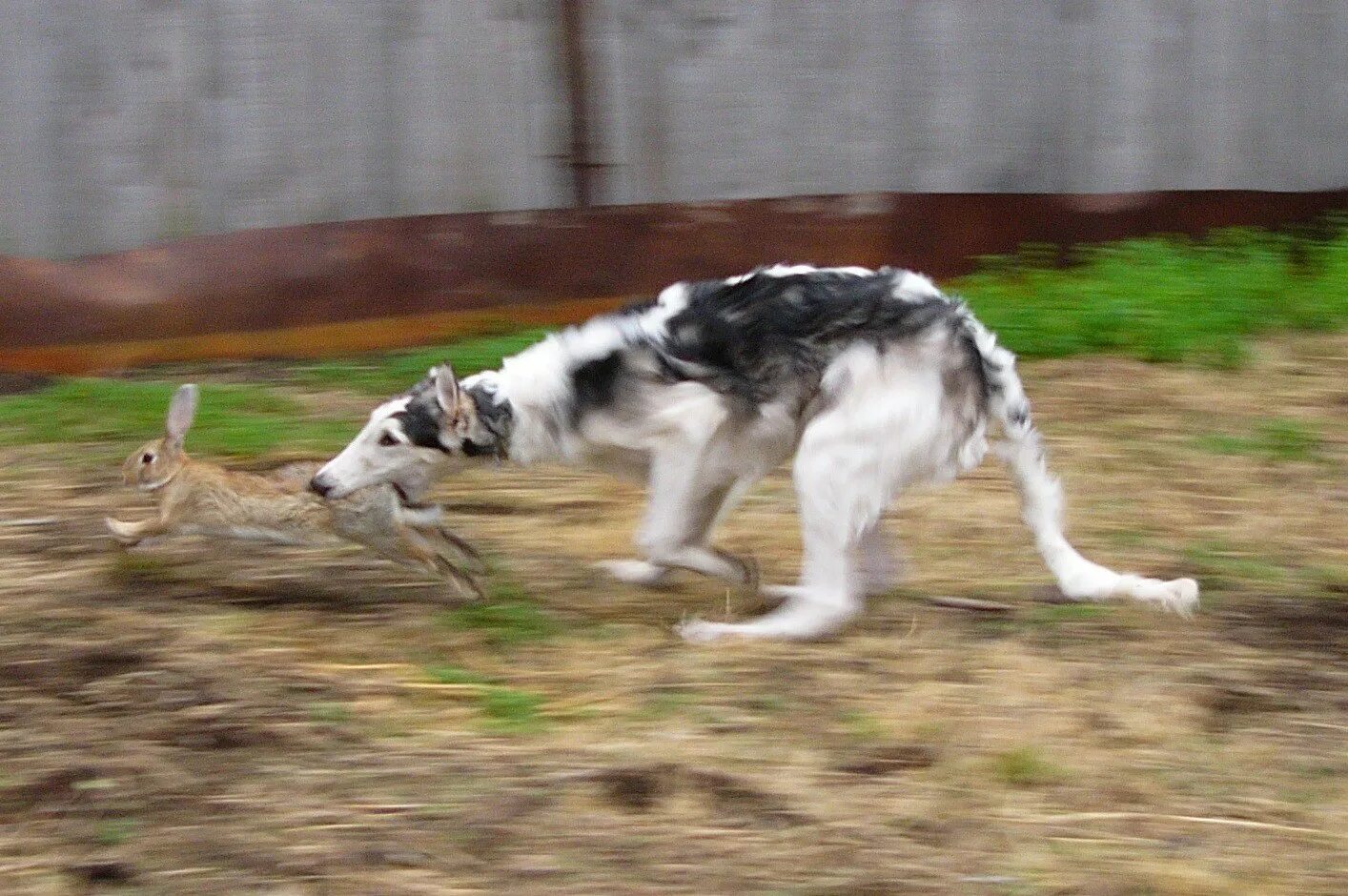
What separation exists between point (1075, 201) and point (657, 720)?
5.32 metres

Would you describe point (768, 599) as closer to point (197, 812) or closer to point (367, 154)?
point (197, 812)

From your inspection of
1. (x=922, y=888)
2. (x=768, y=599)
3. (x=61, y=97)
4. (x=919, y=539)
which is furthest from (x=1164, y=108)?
(x=922, y=888)

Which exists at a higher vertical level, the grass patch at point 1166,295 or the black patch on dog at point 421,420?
the black patch on dog at point 421,420

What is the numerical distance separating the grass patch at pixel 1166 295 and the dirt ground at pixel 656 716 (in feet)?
5.63

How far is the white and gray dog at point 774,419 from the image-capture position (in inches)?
227

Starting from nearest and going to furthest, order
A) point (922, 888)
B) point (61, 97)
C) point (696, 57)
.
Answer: point (922, 888) → point (61, 97) → point (696, 57)

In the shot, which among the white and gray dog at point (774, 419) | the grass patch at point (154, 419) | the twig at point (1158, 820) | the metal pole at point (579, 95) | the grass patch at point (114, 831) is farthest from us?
the metal pole at point (579, 95)

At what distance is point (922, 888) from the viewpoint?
13.9 ft

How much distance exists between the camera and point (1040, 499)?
19.5 feet

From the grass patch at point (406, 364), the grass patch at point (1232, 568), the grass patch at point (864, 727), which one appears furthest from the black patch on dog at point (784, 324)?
the grass patch at point (406, 364)

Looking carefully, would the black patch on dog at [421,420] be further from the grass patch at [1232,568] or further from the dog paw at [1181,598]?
the grass patch at [1232,568]

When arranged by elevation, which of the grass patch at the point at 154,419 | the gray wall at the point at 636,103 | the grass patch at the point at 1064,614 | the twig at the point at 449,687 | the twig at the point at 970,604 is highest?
the gray wall at the point at 636,103

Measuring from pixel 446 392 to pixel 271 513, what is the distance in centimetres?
69

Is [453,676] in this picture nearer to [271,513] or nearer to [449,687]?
[449,687]
